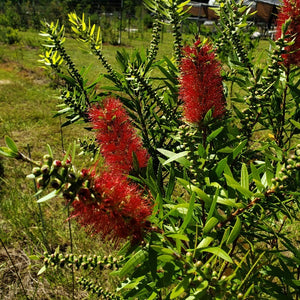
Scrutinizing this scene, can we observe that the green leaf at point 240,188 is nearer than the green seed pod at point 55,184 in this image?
No

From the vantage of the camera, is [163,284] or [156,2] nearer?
[163,284]

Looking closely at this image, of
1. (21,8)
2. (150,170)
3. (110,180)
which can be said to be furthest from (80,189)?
(21,8)

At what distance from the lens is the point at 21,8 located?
13.6 meters

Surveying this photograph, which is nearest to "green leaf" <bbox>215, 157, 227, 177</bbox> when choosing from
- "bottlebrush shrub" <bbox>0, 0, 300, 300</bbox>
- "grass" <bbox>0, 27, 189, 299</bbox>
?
"bottlebrush shrub" <bbox>0, 0, 300, 300</bbox>

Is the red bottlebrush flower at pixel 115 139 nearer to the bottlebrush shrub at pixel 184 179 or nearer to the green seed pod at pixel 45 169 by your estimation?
the bottlebrush shrub at pixel 184 179

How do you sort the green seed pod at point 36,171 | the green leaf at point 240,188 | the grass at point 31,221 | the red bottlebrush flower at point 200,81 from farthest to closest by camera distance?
the grass at point 31,221, the red bottlebrush flower at point 200,81, the green leaf at point 240,188, the green seed pod at point 36,171

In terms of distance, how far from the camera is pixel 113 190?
0.40m

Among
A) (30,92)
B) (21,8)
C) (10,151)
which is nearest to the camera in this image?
(10,151)

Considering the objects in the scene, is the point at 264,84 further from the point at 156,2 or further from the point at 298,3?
the point at 156,2

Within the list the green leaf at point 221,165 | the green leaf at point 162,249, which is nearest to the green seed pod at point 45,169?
the green leaf at point 162,249

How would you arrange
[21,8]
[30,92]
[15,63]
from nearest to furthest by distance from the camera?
[30,92]
[15,63]
[21,8]

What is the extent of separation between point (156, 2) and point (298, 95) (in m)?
0.40

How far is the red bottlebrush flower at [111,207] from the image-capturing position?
1.26 feet

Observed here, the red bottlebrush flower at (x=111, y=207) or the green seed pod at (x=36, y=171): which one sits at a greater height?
the green seed pod at (x=36, y=171)
